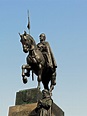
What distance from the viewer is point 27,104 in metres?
14.0

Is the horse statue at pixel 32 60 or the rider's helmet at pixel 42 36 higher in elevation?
the rider's helmet at pixel 42 36

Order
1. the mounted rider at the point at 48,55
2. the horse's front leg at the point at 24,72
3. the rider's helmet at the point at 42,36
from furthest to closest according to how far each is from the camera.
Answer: the rider's helmet at the point at 42,36 → the mounted rider at the point at 48,55 → the horse's front leg at the point at 24,72

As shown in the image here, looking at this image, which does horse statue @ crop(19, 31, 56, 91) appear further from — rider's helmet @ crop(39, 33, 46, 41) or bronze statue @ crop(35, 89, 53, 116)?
bronze statue @ crop(35, 89, 53, 116)

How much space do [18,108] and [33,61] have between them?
213 centimetres

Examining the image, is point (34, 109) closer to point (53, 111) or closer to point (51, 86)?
point (53, 111)

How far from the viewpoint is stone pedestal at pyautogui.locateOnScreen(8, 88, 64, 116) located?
45.2 ft

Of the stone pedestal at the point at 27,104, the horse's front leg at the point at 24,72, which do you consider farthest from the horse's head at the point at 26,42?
the stone pedestal at the point at 27,104

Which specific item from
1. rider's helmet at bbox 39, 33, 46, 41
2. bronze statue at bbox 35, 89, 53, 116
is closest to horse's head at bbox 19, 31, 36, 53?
rider's helmet at bbox 39, 33, 46, 41

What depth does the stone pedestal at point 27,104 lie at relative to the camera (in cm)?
1377

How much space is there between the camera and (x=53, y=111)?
553 inches

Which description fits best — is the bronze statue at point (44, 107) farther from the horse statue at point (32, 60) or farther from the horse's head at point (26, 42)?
the horse's head at point (26, 42)

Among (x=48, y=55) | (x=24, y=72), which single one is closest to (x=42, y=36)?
(x=48, y=55)

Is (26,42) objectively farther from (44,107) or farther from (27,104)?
(44,107)

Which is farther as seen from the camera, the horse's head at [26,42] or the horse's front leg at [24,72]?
the horse's head at [26,42]
